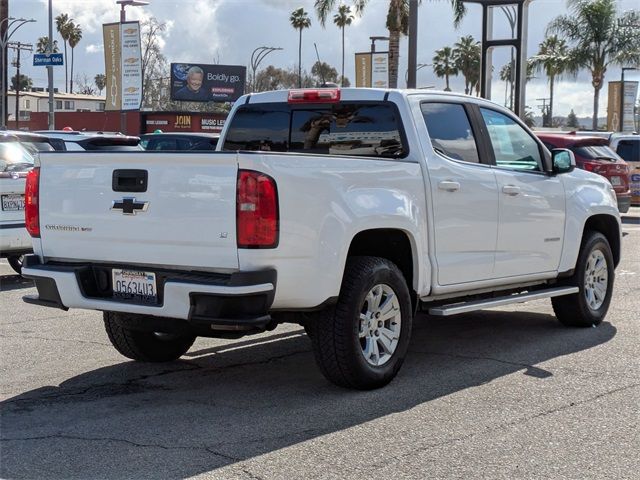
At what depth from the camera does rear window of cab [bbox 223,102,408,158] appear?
23.1 feet

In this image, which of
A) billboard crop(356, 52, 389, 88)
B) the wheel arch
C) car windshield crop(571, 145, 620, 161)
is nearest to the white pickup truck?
the wheel arch

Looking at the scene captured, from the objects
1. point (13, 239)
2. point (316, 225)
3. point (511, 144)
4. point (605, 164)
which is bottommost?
point (13, 239)

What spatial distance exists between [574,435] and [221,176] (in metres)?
2.43

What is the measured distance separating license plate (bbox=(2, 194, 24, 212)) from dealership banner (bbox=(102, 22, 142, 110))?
87.4ft

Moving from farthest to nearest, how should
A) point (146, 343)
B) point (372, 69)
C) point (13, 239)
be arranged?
point (372, 69) < point (13, 239) < point (146, 343)

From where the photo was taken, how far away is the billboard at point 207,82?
241 feet

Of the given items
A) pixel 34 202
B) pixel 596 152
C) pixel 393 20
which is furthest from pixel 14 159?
pixel 393 20

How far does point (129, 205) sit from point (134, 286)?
1.61 feet

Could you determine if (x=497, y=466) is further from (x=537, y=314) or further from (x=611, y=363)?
(x=537, y=314)

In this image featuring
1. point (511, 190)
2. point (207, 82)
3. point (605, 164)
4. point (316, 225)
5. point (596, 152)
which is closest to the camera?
point (316, 225)

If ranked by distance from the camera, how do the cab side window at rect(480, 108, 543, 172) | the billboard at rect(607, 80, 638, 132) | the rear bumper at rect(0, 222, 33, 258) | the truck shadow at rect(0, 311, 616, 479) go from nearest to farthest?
1. the truck shadow at rect(0, 311, 616, 479)
2. the cab side window at rect(480, 108, 543, 172)
3. the rear bumper at rect(0, 222, 33, 258)
4. the billboard at rect(607, 80, 638, 132)

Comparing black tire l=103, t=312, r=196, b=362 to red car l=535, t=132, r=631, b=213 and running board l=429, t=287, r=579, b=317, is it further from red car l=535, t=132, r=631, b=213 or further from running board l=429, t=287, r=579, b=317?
red car l=535, t=132, r=631, b=213

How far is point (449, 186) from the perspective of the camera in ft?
22.6

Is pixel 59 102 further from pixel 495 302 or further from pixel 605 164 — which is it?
pixel 495 302
